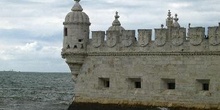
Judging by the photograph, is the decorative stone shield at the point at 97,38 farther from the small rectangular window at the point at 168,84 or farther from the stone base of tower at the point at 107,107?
the small rectangular window at the point at 168,84

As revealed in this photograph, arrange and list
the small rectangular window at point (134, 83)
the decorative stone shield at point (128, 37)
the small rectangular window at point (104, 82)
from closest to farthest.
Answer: the decorative stone shield at point (128, 37) < the small rectangular window at point (134, 83) < the small rectangular window at point (104, 82)

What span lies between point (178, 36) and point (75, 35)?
6920 mm

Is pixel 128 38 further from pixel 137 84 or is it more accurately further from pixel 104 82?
pixel 104 82

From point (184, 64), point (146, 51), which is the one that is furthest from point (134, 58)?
point (184, 64)

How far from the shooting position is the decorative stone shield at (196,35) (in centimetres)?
3189

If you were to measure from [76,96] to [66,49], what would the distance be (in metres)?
3.07

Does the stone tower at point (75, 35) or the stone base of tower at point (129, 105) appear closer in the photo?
the stone base of tower at point (129, 105)

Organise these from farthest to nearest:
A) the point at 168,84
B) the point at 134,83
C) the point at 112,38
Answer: the point at 112,38, the point at 134,83, the point at 168,84

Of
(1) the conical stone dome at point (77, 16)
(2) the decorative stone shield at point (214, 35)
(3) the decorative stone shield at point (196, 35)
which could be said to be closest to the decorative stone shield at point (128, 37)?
(1) the conical stone dome at point (77, 16)

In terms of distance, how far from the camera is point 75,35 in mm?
35969

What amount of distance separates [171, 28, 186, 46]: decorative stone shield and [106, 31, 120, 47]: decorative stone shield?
12.5 feet

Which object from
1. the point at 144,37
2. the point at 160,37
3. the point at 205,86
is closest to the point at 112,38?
the point at 144,37

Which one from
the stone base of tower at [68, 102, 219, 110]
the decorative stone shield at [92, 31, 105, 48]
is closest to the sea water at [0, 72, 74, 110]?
the stone base of tower at [68, 102, 219, 110]

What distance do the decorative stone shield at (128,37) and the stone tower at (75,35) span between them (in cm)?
283
